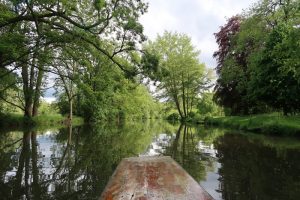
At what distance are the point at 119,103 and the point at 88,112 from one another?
4.41m

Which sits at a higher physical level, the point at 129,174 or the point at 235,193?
the point at 129,174

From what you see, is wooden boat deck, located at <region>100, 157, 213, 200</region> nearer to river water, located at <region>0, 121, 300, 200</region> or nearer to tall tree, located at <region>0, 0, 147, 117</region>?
river water, located at <region>0, 121, 300, 200</region>

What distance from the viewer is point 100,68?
26625mm

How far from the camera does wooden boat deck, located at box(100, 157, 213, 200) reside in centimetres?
309

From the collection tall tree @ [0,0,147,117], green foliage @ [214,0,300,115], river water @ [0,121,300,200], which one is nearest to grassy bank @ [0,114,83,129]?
tall tree @ [0,0,147,117]

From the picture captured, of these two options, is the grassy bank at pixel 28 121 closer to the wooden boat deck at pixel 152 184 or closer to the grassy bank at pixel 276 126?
the grassy bank at pixel 276 126

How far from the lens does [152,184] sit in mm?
3557

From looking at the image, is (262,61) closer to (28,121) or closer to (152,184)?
(28,121)

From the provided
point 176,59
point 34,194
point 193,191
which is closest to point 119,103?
point 176,59

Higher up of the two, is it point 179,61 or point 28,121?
point 179,61

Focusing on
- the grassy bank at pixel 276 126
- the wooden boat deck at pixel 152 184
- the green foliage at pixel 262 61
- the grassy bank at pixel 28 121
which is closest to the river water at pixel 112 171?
the wooden boat deck at pixel 152 184

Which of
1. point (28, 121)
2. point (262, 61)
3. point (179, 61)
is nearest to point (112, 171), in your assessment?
point (262, 61)

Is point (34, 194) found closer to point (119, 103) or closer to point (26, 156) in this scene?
point (26, 156)

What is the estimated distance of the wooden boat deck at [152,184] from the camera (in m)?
3.09
